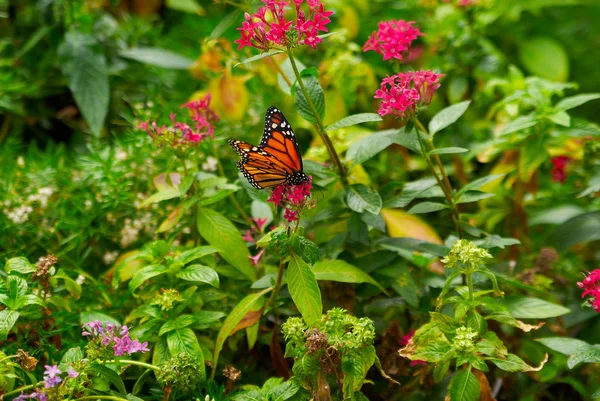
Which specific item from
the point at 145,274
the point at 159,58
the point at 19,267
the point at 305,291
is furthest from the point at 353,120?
the point at 159,58

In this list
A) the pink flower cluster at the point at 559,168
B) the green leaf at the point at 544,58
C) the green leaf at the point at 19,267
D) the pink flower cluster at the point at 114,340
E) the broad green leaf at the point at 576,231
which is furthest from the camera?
the green leaf at the point at 544,58

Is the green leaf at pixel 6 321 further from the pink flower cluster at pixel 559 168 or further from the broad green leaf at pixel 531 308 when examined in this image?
the pink flower cluster at pixel 559 168

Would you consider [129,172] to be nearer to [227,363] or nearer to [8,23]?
[227,363]

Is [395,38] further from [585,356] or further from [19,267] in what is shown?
[19,267]

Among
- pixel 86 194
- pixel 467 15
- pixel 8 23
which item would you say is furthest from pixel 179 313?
pixel 8 23

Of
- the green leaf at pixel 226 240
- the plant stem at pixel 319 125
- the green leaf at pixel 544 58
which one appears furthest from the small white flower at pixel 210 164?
the green leaf at pixel 544 58

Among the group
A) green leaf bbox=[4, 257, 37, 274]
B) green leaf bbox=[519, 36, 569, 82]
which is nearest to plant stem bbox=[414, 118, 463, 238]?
green leaf bbox=[4, 257, 37, 274]

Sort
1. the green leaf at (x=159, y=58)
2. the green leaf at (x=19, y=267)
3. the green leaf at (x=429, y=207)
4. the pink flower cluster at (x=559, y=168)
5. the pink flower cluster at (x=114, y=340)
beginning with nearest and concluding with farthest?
the pink flower cluster at (x=114, y=340), the green leaf at (x=19, y=267), the green leaf at (x=429, y=207), the pink flower cluster at (x=559, y=168), the green leaf at (x=159, y=58)
